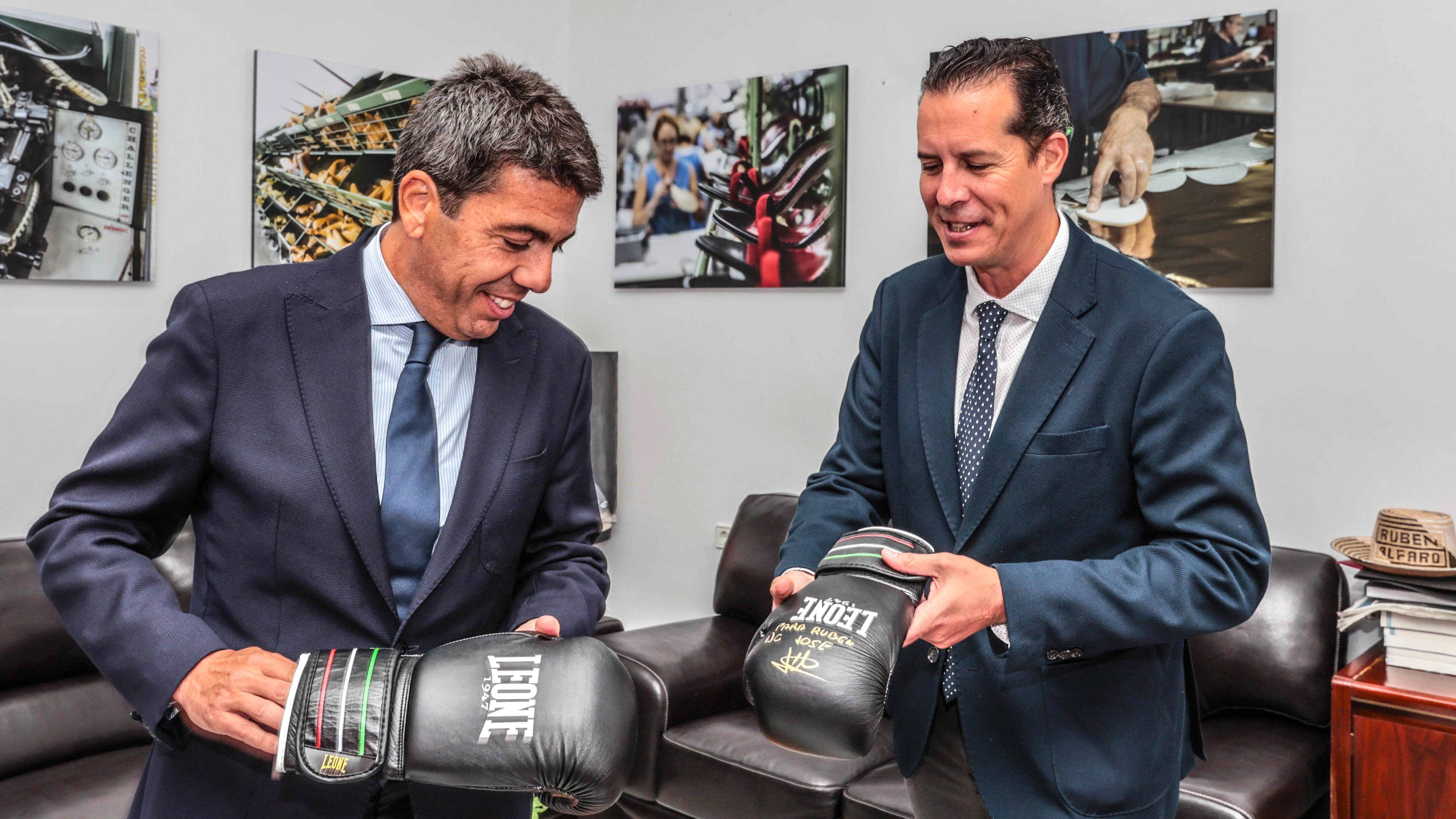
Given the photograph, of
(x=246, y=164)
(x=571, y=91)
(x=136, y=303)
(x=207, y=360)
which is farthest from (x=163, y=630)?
(x=571, y=91)

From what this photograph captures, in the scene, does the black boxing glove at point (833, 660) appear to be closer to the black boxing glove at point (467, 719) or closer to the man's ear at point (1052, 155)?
the black boxing glove at point (467, 719)

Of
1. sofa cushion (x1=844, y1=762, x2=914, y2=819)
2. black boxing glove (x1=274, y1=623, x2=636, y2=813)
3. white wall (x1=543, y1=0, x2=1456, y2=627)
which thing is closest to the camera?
black boxing glove (x1=274, y1=623, x2=636, y2=813)

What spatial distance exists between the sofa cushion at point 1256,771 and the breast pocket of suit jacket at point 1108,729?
1.08 m

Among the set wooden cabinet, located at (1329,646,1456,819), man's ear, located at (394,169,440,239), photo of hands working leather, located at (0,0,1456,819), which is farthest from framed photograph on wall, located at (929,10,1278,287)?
man's ear, located at (394,169,440,239)

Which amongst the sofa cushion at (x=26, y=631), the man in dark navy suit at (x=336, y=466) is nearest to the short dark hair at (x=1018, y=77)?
the man in dark navy suit at (x=336, y=466)

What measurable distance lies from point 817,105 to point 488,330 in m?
2.58

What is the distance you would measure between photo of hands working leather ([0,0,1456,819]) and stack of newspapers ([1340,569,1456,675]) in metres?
0.01

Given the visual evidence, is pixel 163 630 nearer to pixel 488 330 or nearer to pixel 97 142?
pixel 488 330

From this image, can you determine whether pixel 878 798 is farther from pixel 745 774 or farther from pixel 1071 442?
pixel 1071 442

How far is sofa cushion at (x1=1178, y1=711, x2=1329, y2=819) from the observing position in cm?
240

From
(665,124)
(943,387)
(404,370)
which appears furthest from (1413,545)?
(665,124)

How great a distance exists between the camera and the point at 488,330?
143 cm

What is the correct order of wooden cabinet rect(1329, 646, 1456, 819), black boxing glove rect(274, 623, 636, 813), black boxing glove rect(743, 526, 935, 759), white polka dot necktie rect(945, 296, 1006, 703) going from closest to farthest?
black boxing glove rect(274, 623, 636, 813) < black boxing glove rect(743, 526, 935, 759) < white polka dot necktie rect(945, 296, 1006, 703) < wooden cabinet rect(1329, 646, 1456, 819)

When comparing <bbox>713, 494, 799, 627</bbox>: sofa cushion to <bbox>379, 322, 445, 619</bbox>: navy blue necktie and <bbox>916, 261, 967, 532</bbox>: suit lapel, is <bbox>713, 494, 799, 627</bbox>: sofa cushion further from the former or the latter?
<bbox>379, 322, 445, 619</bbox>: navy blue necktie
